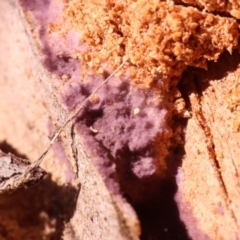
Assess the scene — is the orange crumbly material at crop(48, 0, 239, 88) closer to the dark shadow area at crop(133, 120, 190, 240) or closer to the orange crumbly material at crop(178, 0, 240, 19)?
the orange crumbly material at crop(178, 0, 240, 19)

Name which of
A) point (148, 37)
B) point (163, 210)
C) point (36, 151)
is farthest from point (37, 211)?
point (148, 37)

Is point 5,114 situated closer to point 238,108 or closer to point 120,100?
point 120,100

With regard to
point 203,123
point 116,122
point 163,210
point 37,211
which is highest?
point 203,123

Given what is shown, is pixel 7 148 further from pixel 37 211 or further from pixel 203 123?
pixel 203 123

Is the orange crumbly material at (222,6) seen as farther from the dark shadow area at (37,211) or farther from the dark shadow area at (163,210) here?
the dark shadow area at (37,211)

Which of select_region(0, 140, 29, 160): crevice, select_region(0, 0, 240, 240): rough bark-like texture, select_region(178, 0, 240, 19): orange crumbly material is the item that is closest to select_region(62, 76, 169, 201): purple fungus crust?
select_region(0, 0, 240, 240): rough bark-like texture

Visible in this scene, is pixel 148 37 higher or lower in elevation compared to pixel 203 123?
higher
